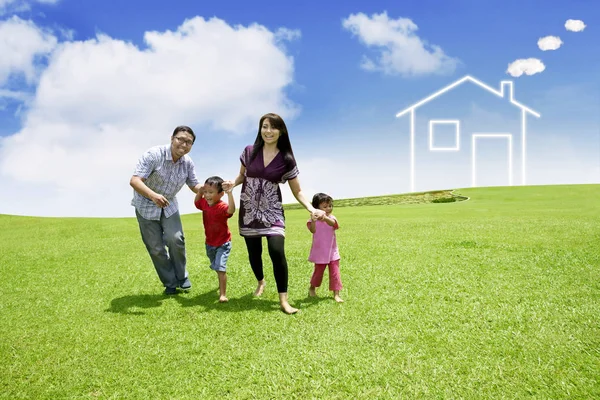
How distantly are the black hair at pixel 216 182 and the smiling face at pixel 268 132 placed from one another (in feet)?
4.07

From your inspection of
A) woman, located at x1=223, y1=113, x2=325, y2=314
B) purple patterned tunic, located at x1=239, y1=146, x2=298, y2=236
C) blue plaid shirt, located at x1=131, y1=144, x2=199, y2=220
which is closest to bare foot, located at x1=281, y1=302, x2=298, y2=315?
woman, located at x1=223, y1=113, x2=325, y2=314

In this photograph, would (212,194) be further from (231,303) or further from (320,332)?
(320,332)

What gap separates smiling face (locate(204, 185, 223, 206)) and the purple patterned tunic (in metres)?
0.77

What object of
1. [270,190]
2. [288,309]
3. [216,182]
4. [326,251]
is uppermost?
[216,182]

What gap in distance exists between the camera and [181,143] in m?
6.97

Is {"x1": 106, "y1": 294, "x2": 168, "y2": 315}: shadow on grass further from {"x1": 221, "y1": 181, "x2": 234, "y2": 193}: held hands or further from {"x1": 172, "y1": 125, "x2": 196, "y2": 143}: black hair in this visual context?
{"x1": 172, "y1": 125, "x2": 196, "y2": 143}: black hair

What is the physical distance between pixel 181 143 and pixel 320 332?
360 centimetres

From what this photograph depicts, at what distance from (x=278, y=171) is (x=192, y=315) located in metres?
2.40

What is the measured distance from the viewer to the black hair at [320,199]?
6.69 metres

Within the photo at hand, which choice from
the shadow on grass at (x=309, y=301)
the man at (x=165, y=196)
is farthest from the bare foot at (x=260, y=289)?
the man at (x=165, y=196)

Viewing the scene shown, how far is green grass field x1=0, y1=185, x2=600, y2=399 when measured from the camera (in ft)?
14.0

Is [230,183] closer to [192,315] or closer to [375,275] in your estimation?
[192,315]

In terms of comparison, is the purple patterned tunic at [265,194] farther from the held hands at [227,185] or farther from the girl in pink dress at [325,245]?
the girl in pink dress at [325,245]

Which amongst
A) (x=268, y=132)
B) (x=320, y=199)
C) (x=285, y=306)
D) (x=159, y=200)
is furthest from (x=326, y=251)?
(x=159, y=200)
